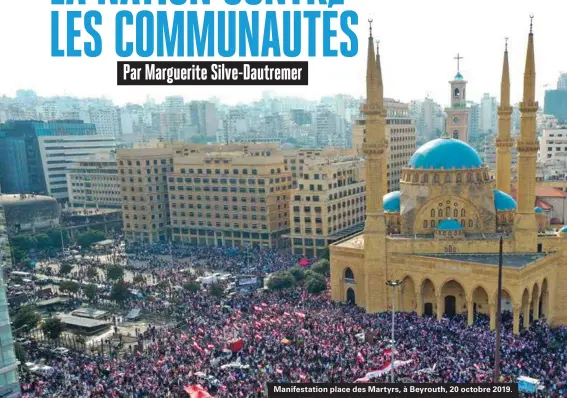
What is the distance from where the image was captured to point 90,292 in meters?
55.2

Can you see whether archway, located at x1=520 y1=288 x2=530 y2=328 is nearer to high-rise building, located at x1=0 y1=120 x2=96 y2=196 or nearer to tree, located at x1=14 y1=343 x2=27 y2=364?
tree, located at x1=14 y1=343 x2=27 y2=364

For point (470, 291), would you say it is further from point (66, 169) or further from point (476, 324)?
point (66, 169)

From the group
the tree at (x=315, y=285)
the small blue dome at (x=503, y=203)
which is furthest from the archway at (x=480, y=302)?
the tree at (x=315, y=285)

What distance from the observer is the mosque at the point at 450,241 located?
44.6 meters

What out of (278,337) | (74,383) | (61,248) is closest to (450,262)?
(278,337)

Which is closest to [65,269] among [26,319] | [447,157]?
[26,319]

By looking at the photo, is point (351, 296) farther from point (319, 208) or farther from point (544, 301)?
point (319, 208)

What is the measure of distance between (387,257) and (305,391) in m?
27.7

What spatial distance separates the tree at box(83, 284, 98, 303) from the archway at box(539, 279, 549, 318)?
38493mm

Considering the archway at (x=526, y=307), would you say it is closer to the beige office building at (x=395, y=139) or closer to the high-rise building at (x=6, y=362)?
the high-rise building at (x=6, y=362)

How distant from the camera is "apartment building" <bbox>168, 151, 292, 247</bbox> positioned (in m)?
79.3

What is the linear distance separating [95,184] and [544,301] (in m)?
82.9

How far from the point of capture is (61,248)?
83.3 meters
